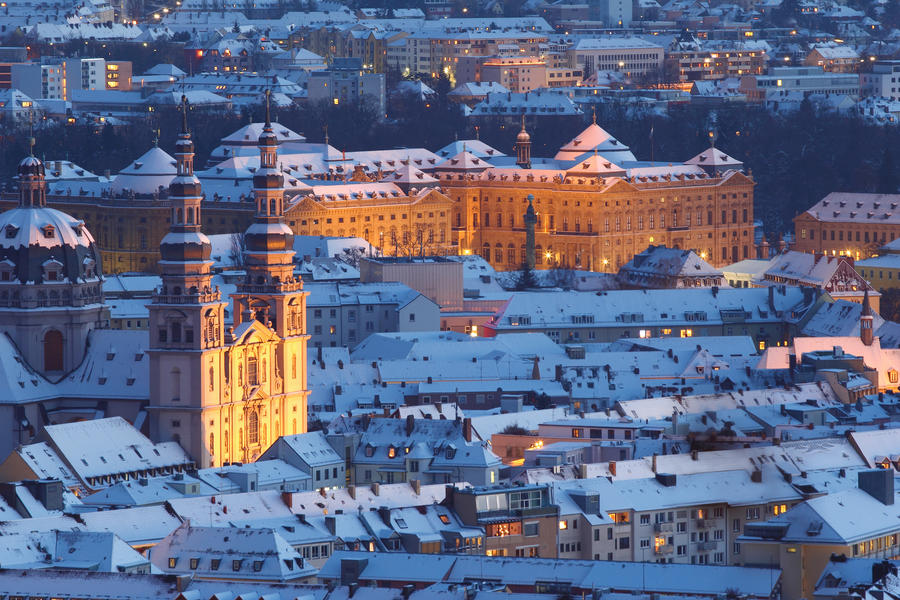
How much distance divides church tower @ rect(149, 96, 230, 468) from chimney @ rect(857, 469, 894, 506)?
101 feet

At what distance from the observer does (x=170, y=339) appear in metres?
131

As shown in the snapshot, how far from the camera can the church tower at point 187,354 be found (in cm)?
13100

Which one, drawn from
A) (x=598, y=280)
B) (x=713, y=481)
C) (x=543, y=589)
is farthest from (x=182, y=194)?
(x=598, y=280)

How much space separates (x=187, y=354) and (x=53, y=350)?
24.7 ft

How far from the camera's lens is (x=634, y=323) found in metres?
170

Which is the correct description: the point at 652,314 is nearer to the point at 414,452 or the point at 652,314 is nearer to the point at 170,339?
the point at 170,339

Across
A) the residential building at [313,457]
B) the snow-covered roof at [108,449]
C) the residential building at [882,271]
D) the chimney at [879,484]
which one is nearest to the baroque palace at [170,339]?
the snow-covered roof at [108,449]

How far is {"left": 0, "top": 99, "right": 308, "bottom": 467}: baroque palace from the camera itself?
131250 millimetres

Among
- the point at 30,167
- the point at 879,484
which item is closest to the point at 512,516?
the point at 879,484

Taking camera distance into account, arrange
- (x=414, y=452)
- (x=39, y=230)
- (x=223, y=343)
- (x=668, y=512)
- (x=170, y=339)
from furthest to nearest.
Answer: (x=39, y=230) → (x=223, y=343) → (x=170, y=339) → (x=414, y=452) → (x=668, y=512)

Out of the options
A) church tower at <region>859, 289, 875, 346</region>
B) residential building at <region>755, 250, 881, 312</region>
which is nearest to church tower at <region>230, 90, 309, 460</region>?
church tower at <region>859, 289, 875, 346</region>

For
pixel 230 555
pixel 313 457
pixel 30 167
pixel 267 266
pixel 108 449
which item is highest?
pixel 30 167

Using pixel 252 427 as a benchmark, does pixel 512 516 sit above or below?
above

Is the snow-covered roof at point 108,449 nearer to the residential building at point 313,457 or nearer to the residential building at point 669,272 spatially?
the residential building at point 313,457
